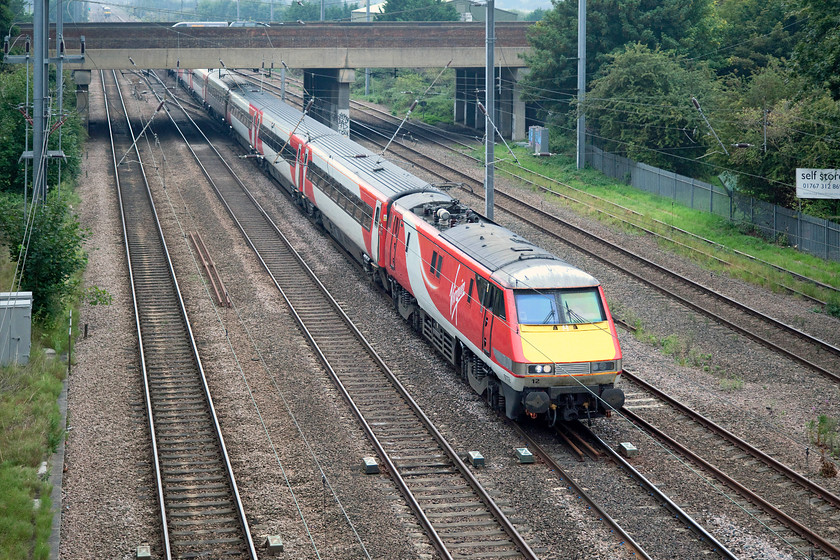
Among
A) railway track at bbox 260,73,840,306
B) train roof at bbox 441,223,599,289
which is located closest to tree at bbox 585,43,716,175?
railway track at bbox 260,73,840,306

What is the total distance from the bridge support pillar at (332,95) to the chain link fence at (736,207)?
1543 centimetres

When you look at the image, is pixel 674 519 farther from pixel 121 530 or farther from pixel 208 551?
pixel 121 530

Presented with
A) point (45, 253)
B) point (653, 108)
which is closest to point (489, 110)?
point (45, 253)

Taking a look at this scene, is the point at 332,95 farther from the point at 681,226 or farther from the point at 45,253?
the point at 45,253

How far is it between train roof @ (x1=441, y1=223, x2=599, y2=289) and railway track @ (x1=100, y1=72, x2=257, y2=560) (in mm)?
5891

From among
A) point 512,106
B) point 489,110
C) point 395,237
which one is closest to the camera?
point 395,237

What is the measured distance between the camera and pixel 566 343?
53.3ft

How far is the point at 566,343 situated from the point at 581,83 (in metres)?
29.0

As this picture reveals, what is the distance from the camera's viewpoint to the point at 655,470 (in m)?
15.4

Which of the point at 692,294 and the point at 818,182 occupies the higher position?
the point at 818,182

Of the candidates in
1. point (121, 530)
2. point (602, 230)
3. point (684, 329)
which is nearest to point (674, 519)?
point (121, 530)

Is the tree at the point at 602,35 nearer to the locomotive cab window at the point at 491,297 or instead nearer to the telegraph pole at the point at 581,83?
the telegraph pole at the point at 581,83

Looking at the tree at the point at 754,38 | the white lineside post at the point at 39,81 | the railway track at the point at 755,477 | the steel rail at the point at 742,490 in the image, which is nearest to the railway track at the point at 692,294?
the railway track at the point at 755,477

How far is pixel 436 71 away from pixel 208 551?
6287 centimetres
